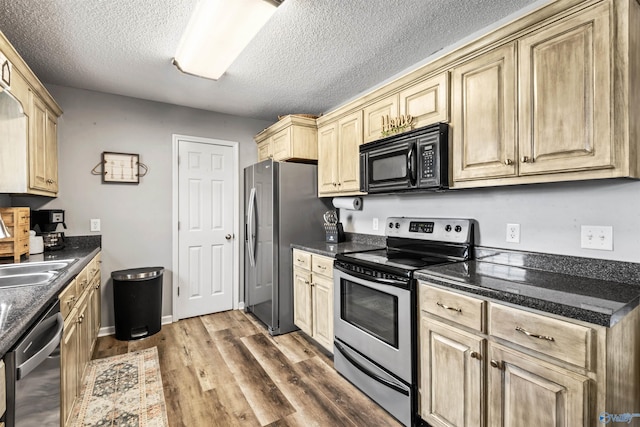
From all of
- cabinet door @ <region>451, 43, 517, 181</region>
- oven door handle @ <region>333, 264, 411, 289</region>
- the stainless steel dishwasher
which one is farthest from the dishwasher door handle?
cabinet door @ <region>451, 43, 517, 181</region>

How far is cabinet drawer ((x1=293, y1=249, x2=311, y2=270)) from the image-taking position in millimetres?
2797

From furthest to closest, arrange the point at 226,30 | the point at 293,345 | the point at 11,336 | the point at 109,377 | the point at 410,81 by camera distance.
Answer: the point at 293,345, the point at 109,377, the point at 410,81, the point at 226,30, the point at 11,336

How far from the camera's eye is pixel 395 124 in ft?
7.46

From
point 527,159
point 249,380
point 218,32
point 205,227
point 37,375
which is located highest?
point 218,32

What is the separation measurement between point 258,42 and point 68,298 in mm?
2006

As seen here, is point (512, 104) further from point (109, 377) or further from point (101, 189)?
point (101, 189)

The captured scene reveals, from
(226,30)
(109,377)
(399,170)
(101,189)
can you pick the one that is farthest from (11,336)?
(101,189)

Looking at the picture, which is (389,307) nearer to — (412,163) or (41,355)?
(412,163)

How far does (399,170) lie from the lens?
7.23 feet

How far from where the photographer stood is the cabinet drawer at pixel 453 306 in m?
1.42

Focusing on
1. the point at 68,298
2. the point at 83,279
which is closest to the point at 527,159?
the point at 68,298

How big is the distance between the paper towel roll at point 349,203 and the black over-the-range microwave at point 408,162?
414mm

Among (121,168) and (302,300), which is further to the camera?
(121,168)

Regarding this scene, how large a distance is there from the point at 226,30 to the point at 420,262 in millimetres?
1931
